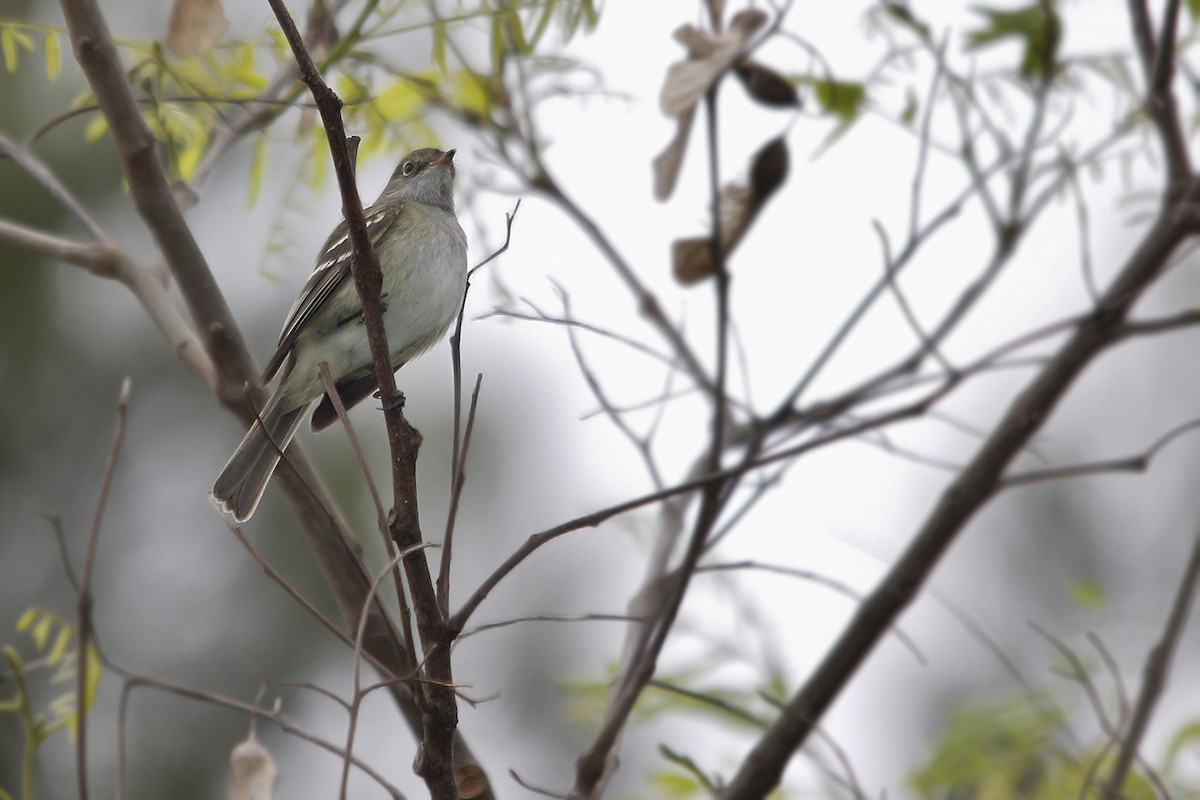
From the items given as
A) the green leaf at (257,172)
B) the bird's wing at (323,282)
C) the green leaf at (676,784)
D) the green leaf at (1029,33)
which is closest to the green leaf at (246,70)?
the green leaf at (257,172)

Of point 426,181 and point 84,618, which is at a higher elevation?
point 426,181

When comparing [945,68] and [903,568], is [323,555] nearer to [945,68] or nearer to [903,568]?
[903,568]

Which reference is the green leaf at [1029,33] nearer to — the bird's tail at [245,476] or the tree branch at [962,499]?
the tree branch at [962,499]

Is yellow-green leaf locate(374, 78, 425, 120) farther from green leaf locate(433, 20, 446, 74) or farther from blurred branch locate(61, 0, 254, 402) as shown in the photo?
blurred branch locate(61, 0, 254, 402)

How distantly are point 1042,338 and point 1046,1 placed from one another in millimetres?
1052

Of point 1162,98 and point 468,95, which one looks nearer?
point 1162,98

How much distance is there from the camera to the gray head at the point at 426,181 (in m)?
4.98

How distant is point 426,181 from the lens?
5035 mm

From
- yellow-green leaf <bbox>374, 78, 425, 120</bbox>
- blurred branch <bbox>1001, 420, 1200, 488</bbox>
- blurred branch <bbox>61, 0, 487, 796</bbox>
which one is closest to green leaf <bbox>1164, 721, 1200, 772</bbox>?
blurred branch <bbox>1001, 420, 1200, 488</bbox>

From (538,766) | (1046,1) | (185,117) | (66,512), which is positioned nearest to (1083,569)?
(538,766)

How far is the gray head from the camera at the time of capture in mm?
4980

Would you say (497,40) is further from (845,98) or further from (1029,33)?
(1029,33)

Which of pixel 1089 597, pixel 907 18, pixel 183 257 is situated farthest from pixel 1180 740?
pixel 183 257

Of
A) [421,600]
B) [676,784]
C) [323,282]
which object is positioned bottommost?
[421,600]
